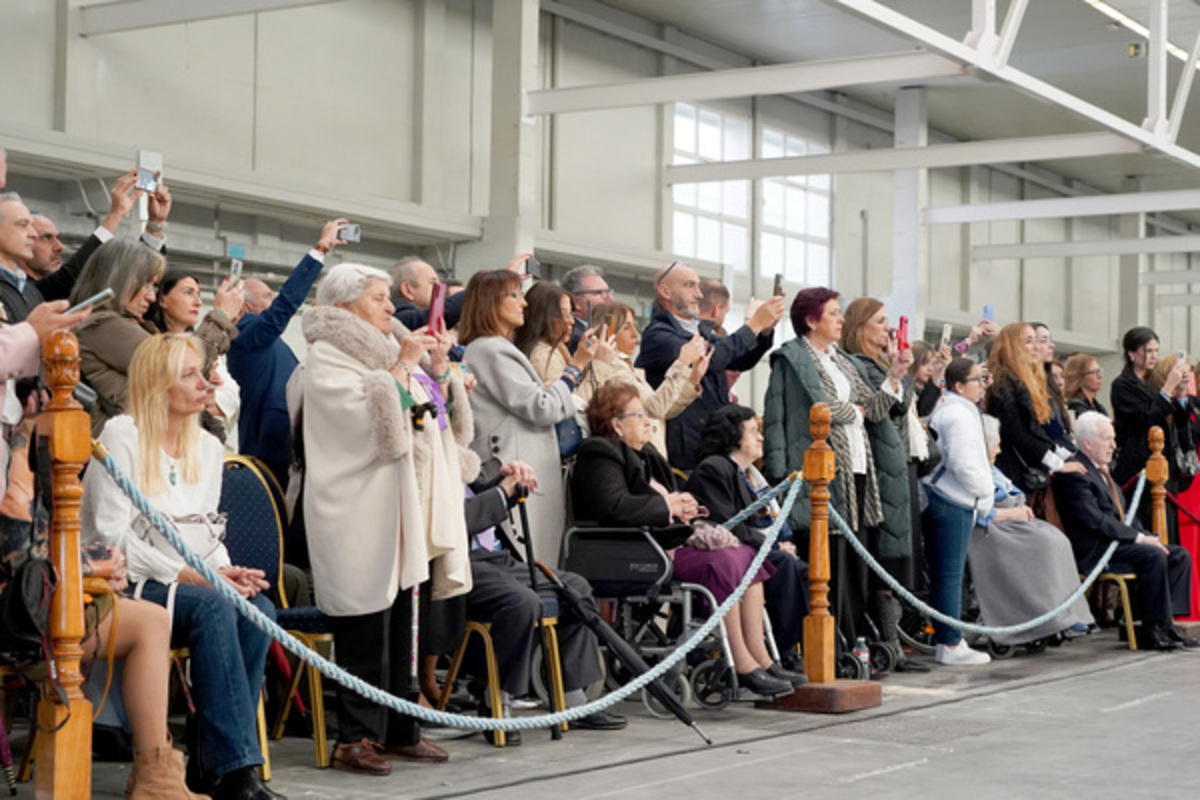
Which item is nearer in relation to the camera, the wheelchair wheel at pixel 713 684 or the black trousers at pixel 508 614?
the black trousers at pixel 508 614

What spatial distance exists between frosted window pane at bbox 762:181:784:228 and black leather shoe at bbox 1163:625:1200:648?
11.1m

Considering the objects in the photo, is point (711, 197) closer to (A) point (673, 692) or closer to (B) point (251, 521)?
(A) point (673, 692)

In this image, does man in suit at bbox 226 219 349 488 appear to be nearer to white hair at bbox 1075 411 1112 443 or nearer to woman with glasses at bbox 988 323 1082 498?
woman with glasses at bbox 988 323 1082 498

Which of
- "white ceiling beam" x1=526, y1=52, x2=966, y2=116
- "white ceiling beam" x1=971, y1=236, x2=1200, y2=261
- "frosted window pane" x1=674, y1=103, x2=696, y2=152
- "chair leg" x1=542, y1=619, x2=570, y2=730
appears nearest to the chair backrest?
"chair leg" x1=542, y1=619, x2=570, y2=730

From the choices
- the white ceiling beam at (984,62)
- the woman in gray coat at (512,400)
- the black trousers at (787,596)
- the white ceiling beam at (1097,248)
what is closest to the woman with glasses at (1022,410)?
the white ceiling beam at (984,62)

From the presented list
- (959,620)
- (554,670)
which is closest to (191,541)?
(554,670)

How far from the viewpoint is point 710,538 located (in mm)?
6168

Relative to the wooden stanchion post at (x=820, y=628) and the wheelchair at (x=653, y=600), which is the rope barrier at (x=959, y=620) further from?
the wheelchair at (x=653, y=600)

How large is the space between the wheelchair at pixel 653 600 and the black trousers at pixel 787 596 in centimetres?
21

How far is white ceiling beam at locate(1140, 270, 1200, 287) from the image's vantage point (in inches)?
916

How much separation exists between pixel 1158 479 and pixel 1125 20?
8.21 metres

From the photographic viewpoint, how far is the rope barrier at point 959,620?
21.4ft

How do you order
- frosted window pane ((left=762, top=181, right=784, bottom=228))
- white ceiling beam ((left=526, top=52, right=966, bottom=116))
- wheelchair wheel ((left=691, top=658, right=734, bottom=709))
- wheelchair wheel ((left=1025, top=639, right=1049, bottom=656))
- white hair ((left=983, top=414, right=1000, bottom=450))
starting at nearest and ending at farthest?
wheelchair wheel ((left=691, top=658, right=734, bottom=709)), white hair ((left=983, top=414, right=1000, bottom=450)), wheelchair wheel ((left=1025, top=639, right=1049, bottom=656)), white ceiling beam ((left=526, top=52, right=966, bottom=116)), frosted window pane ((left=762, top=181, right=784, bottom=228))

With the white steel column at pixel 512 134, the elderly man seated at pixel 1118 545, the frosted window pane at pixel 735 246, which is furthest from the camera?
the frosted window pane at pixel 735 246
